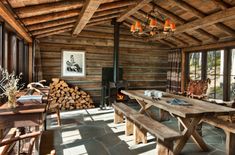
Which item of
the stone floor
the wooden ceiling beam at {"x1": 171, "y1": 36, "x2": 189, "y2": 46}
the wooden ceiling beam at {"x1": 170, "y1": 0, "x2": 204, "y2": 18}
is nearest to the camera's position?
the stone floor

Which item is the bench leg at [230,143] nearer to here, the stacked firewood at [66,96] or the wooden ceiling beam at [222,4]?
the wooden ceiling beam at [222,4]

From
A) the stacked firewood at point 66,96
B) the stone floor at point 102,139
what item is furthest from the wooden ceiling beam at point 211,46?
the stacked firewood at point 66,96

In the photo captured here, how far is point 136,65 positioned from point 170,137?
17.7 ft

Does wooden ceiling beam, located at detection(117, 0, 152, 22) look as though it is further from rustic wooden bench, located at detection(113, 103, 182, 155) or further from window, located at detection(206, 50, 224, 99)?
window, located at detection(206, 50, 224, 99)

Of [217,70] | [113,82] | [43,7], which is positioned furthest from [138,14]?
[43,7]

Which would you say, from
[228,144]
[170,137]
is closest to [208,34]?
[228,144]

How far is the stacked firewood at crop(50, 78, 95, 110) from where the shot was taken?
249 inches

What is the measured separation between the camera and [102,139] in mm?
3707

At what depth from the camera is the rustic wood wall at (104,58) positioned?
6.59 meters

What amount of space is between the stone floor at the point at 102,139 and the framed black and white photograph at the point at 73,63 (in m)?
1.99

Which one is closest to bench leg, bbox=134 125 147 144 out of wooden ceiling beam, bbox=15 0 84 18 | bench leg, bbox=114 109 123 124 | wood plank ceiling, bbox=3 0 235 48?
bench leg, bbox=114 109 123 124

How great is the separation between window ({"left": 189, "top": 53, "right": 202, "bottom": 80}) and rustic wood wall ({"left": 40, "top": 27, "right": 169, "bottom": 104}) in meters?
1.19

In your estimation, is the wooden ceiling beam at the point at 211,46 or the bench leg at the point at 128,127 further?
the wooden ceiling beam at the point at 211,46

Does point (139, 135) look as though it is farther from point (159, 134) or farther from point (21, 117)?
point (21, 117)
